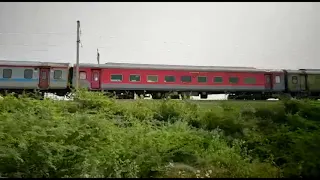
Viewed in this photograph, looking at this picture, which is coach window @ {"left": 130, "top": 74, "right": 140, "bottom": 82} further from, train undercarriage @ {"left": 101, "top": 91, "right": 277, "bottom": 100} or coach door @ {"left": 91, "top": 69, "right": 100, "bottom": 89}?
coach door @ {"left": 91, "top": 69, "right": 100, "bottom": 89}

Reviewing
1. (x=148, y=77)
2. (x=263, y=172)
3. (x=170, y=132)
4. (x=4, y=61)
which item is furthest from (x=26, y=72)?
(x=263, y=172)

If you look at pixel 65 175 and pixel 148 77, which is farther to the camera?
pixel 148 77

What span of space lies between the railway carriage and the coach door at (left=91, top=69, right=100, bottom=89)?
1.69 meters

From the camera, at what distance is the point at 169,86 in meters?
24.1

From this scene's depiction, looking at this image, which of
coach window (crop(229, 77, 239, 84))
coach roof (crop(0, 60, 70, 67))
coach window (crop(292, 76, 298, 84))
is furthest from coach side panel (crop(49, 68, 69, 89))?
coach window (crop(292, 76, 298, 84))

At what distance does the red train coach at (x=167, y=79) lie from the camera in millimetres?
23672

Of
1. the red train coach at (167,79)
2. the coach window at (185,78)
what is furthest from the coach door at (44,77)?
the coach window at (185,78)

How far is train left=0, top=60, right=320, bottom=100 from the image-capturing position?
23.0 m

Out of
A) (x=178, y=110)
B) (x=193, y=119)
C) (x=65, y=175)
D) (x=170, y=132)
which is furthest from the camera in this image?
(x=178, y=110)

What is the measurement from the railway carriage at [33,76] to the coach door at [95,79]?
169cm

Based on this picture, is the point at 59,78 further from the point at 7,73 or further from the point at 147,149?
the point at 147,149

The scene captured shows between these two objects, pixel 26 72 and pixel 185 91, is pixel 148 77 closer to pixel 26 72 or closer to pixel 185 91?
pixel 185 91

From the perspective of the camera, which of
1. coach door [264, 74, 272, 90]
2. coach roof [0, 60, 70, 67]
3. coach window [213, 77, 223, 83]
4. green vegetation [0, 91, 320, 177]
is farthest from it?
coach door [264, 74, 272, 90]

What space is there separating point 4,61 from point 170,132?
16.8 m
